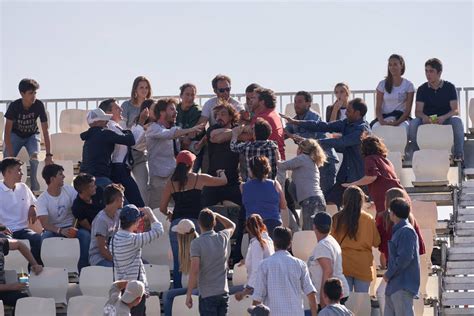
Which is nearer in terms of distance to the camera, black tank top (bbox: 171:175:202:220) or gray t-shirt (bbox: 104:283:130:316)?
gray t-shirt (bbox: 104:283:130:316)

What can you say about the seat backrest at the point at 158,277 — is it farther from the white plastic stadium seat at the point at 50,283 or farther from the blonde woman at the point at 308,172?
the blonde woman at the point at 308,172

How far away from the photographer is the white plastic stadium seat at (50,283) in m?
18.6

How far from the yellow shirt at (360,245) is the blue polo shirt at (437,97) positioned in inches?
177

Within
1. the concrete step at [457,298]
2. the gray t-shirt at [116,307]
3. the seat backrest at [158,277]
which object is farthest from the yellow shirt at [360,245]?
the gray t-shirt at [116,307]

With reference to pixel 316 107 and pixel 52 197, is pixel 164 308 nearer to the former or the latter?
pixel 52 197

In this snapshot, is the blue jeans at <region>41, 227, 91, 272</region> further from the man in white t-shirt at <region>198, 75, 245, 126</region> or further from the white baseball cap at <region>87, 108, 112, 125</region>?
the man in white t-shirt at <region>198, 75, 245, 126</region>

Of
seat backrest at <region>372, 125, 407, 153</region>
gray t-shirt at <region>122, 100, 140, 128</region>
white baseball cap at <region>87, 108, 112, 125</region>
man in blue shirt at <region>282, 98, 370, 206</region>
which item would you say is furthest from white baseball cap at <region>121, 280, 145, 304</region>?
seat backrest at <region>372, 125, 407, 153</region>

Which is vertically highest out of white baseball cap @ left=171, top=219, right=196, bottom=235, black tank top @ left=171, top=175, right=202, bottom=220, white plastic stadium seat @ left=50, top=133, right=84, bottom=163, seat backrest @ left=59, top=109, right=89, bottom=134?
seat backrest @ left=59, top=109, right=89, bottom=134

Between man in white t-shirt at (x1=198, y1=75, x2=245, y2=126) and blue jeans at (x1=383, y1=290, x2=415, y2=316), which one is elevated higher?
man in white t-shirt at (x1=198, y1=75, x2=245, y2=126)

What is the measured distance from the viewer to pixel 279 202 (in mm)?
18188

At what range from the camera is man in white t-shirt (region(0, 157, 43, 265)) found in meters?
19.4

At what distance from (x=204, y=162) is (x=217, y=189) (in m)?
0.85

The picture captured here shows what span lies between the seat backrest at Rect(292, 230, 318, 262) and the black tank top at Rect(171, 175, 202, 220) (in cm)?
107

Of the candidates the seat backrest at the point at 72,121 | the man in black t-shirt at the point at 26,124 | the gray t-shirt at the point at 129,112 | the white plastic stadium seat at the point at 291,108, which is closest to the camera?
the gray t-shirt at the point at 129,112
